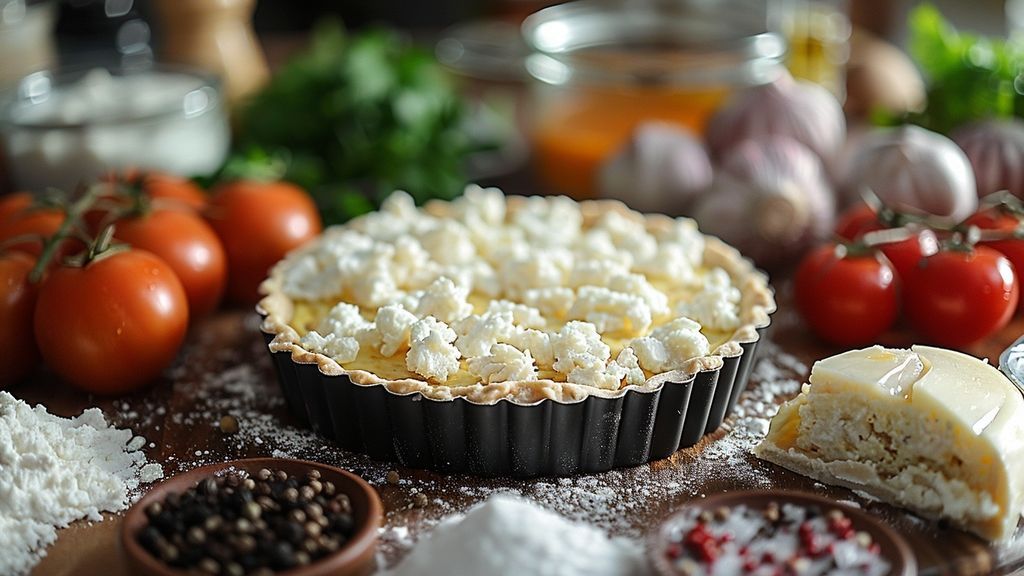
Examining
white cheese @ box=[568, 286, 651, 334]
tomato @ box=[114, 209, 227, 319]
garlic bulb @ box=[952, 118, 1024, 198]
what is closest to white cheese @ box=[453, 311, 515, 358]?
white cheese @ box=[568, 286, 651, 334]

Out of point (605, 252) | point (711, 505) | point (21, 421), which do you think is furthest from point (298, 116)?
point (711, 505)

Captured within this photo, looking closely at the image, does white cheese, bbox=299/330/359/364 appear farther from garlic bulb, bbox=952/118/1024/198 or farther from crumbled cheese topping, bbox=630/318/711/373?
garlic bulb, bbox=952/118/1024/198

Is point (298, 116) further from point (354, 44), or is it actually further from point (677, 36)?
point (677, 36)

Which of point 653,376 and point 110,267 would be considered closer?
point 653,376

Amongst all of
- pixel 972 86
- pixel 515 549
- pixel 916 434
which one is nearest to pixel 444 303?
pixel 515 549

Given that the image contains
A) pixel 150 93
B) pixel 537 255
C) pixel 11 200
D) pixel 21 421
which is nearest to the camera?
pixel 21 421

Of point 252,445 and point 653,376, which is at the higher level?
point 653,376

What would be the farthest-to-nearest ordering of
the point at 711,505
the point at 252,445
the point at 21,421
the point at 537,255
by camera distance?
1. the point at 537,255
2. the point at 252,445
3. the point at 21,421
4. the point at 711,505
